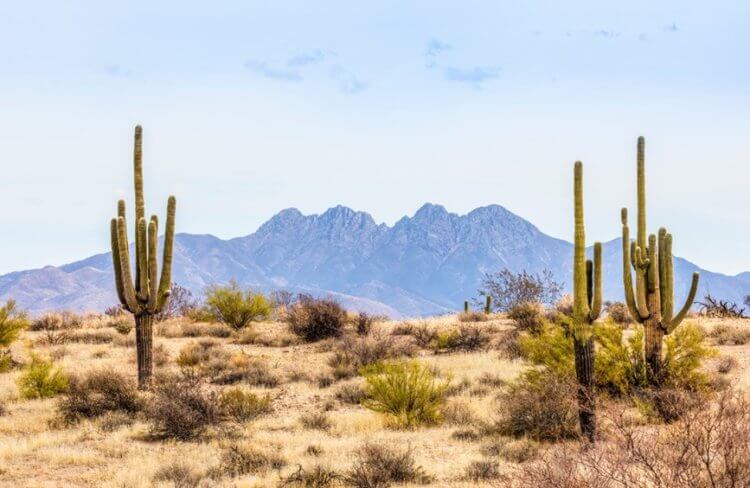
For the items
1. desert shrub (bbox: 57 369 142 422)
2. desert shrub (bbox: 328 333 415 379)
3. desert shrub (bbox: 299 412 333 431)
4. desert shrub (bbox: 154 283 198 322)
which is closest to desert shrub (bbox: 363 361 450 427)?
desert shrub (bbox: 299 412 333 431)

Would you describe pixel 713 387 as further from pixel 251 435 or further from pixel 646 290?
pixel 251 435

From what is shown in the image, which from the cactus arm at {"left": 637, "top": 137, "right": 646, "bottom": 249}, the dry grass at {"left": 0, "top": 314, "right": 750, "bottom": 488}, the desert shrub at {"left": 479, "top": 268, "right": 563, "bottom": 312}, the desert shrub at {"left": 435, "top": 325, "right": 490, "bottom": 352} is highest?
the cactus arm at {"left": 637, "top": 137, "right": 646, "bottom": 249}

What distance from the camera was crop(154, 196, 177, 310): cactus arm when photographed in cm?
1792

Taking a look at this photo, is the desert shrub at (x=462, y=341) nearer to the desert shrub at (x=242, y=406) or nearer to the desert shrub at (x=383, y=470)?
the desert shrub at (x=242, y=406)

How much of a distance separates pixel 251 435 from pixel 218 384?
20.4ft

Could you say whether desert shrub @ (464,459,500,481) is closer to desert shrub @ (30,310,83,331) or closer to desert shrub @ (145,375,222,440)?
desert shrub @ (145,375,222,440)

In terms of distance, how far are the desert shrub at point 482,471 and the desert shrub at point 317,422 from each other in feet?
13.4

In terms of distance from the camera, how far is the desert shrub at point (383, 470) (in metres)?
9.91

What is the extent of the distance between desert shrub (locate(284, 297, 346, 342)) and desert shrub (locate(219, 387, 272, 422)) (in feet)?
31.9

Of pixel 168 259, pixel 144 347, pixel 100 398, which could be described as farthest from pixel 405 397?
pixel 168 259

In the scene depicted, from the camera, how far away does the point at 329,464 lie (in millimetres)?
10719

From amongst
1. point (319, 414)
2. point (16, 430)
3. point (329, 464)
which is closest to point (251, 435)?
point (319, 414)

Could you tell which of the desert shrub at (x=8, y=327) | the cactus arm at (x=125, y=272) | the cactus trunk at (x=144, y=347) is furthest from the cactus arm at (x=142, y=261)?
the desert shrub at (x=8, y=327)

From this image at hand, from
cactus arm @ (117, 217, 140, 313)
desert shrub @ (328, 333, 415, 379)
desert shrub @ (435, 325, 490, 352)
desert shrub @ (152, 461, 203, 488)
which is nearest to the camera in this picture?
desert shrub @ (152, 461, 203, 488)
